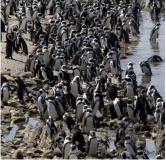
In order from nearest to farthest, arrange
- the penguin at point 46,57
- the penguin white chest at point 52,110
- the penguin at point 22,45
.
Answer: the penguin white chest at point 52,110, the penguin at point 46,57, the penguin at point 22,45

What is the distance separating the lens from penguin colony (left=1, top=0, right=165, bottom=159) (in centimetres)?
1281

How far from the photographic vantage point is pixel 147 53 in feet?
73.8

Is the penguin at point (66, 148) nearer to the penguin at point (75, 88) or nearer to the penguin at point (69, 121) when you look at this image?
the penguin at point (69, 121)

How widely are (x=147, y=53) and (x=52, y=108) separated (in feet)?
30.1

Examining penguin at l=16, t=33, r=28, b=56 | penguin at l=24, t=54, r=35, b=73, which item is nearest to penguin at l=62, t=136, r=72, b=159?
penguin at l=24, t=54, r=35, b=73

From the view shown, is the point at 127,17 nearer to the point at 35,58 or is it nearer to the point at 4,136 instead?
the point at 35,58

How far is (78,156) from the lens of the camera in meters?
12.0

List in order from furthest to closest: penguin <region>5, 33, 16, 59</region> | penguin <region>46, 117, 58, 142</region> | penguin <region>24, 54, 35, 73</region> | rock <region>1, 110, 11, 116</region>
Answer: penguin <region>5, 33, 16, 59</region> → penguin <region>24, 54, 35, 73</region> → rock <region>1, 110, 11, 116</region> → penguin <region>46, 117, 58, 142</region>

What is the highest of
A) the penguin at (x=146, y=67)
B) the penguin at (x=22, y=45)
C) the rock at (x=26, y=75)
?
the penguin at (x=22, y=45)

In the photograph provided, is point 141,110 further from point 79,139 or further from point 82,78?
point 82,78

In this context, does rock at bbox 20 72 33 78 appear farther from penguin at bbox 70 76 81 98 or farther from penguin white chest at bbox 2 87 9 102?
penguin white chest at bbox 2 87 9 102

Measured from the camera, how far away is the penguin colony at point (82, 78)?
12.8 meters

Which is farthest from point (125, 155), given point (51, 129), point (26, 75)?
point (26, 75)

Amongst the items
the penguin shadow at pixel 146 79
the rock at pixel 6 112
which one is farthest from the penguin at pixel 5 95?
the penguin shadow at pixel 146 79
